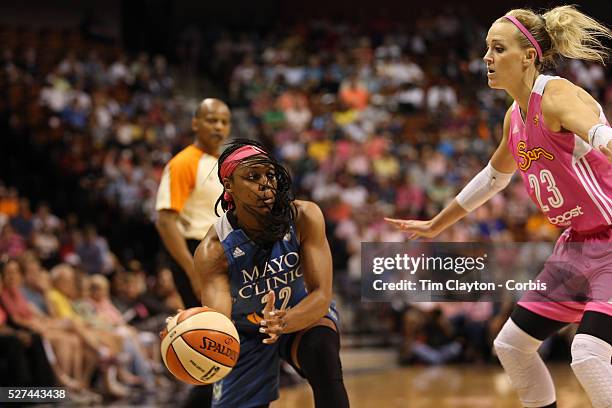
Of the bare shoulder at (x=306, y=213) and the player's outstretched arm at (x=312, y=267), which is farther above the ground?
the bare shoulder at (x=306, y=213)

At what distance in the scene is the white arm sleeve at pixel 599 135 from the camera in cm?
362

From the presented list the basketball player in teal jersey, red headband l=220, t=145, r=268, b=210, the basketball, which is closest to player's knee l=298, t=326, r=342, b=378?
the basketball player in teal jersey

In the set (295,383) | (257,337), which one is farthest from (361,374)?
(257,337)

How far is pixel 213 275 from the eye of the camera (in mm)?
3998

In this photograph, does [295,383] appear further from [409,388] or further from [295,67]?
[295,67]

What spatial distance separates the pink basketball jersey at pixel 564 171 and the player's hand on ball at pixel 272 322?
127 cm

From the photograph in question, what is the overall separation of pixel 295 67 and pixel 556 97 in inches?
466

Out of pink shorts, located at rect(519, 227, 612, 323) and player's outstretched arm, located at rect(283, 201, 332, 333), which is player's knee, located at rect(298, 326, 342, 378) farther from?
pink shorts, located at rect(519, 227, 612, 323)

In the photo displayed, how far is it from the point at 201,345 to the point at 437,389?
5.50 m

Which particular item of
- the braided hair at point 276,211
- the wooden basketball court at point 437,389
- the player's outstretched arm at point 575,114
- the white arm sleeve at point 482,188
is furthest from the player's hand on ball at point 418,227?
the wooden basketball court at point 437,389

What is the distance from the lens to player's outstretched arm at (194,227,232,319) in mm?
3938

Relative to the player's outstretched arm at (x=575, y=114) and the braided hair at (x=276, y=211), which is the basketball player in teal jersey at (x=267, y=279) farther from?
the player's outstretched arm at (x=575, y=114)

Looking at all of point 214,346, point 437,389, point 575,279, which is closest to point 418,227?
point 575,279

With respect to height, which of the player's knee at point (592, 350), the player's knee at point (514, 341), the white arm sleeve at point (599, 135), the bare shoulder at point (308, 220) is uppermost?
the white arm sleeve at point (599, 135)
